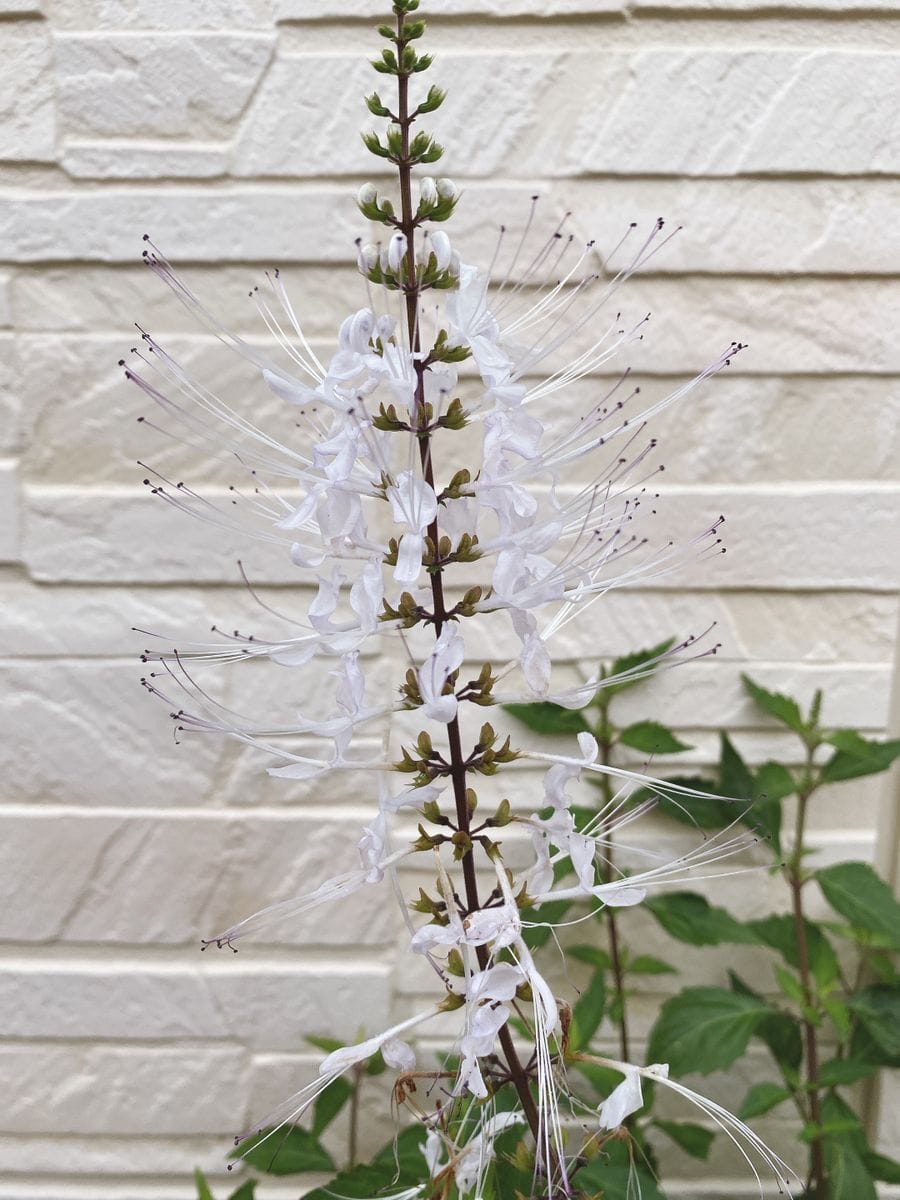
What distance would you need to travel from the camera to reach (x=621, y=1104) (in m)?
0.59

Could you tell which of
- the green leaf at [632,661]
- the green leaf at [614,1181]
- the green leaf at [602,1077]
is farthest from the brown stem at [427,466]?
the green leaf at [632,661]

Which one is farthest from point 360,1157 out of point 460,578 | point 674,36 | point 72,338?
point 674,36

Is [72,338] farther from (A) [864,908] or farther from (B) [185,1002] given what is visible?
(A) [864,908]

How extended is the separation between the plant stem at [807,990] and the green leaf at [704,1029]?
0.18 ft

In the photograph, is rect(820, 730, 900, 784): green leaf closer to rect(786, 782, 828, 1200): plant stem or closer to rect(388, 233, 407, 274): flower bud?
rect(786, 782, 828, 1200): plant stem

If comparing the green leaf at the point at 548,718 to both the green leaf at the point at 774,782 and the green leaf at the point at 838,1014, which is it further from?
the green leaf at the point at 838,1014

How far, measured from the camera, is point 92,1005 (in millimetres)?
1149

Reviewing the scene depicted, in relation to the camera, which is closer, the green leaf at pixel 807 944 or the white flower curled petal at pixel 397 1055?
the white flower curled petal at pixel 397 1055

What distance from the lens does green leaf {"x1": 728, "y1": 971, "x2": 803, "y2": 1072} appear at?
41.3 inches

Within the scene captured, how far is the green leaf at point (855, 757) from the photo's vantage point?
1.01m

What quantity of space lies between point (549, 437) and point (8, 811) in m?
0.76

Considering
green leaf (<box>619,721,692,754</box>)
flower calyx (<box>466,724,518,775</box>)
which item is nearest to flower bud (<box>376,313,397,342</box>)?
flower calyx (<box>466,724,518,775</box>)

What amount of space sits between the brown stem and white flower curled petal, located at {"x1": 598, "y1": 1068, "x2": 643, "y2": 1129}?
5cm

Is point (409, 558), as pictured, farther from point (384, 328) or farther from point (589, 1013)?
point (589, 1013)
